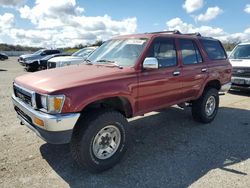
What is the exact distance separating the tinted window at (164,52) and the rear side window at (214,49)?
130cm

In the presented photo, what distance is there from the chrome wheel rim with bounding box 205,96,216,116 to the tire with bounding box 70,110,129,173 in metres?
2.85

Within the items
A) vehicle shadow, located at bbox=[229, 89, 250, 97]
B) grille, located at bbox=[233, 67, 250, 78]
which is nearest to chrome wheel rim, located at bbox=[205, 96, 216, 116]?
grille, located at bbox=[233, 67, 250, 78]

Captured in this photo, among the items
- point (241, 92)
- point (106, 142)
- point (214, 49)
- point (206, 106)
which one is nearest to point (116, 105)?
point (106, 142)

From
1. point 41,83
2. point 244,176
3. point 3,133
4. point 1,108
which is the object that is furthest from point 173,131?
point 1,108

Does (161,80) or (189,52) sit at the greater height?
(189,52)

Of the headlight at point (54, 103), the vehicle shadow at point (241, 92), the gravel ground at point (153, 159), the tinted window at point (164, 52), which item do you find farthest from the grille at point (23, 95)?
the vehicle shadow at point (241, 92)

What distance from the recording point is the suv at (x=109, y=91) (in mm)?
3383

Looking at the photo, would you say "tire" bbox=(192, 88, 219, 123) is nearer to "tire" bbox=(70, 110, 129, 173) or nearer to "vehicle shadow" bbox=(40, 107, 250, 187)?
"vehicle shadow" bbox=(40, 107, 250, 187)

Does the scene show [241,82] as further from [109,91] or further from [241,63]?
[109,91]

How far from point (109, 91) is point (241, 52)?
28.5 feet

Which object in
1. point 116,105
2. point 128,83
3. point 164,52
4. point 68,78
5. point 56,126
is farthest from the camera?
point 164,52

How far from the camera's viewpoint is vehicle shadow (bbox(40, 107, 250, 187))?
11.9 feet

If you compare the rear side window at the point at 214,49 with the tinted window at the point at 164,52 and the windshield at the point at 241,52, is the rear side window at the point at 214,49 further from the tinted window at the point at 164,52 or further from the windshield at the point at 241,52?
the windshield at the point at 241,52

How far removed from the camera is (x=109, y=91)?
12.3 ft
